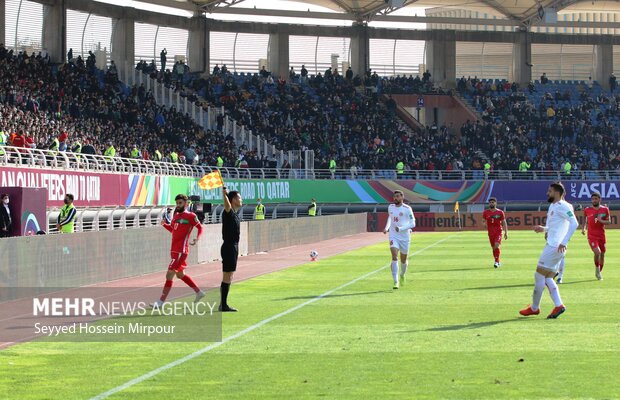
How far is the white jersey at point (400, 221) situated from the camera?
24203mm

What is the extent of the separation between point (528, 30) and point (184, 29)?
2948 cm

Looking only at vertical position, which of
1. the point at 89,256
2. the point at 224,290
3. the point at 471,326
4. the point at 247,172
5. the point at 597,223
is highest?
the point at 247,172

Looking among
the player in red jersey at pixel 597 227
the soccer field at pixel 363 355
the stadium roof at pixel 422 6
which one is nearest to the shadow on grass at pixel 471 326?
the soccer field at pixel 363 355

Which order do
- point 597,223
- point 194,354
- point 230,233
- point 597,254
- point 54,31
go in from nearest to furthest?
point 194,354 → point 230,233 → point 597,223 → point 597,254 → point 54,31

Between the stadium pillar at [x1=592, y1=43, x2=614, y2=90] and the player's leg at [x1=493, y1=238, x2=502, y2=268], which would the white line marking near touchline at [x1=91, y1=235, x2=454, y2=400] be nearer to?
the player's leg at [x1=493, y1=238, x2=502, y2=268]

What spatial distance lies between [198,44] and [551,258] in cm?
6527

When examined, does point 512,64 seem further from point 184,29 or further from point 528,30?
point 184,29

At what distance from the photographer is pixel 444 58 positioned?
293 ft

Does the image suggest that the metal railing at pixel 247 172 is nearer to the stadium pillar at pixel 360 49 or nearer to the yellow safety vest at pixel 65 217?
the yellow safety vest at pixel 65 217

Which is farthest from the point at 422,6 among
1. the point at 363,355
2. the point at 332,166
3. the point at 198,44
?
the point at 363,355

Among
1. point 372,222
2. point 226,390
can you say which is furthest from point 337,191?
point 226,390

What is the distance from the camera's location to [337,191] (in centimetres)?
7081

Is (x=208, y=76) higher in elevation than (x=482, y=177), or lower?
higher

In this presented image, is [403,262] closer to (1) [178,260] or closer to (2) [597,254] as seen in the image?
(2) [597,254]
